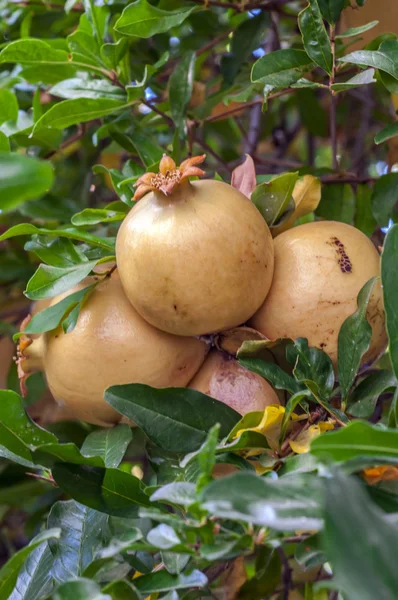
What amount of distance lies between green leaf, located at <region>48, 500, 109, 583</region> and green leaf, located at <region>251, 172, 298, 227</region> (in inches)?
15.7

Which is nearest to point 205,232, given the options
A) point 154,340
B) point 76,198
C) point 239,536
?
point 154,340

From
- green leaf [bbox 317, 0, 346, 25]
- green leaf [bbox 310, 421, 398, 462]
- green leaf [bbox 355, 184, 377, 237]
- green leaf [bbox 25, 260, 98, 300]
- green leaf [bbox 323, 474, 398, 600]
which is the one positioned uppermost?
green leaf [bbox 317, 0, 346, 25]

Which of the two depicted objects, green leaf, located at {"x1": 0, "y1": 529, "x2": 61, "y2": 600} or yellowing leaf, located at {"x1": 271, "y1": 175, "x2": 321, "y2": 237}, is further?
yellowing leaf, located at {"x1": 271, "y1": 175, "x2": 321, "y2": 237}

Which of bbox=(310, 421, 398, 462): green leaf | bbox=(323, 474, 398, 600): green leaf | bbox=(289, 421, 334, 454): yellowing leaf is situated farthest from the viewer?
bbox=(289, 421, 334, 454): yellowing leaf

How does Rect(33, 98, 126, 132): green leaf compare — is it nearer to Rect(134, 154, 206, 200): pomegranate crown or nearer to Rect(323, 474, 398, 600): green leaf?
Rect(134, 154, 206, 200): pomegranate crown

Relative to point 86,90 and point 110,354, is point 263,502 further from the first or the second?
point 86,90

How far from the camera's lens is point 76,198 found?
1.45 m

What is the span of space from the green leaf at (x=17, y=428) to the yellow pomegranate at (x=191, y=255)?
165 millimetres

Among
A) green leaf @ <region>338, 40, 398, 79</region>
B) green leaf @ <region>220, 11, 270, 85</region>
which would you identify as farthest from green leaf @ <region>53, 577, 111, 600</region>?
green leaf @ <region>220, 11, 270, 85</region>

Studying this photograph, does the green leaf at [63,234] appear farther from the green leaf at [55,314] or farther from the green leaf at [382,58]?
the green leaf at [382,58]

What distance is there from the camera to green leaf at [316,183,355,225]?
1092mm

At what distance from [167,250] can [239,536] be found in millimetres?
294

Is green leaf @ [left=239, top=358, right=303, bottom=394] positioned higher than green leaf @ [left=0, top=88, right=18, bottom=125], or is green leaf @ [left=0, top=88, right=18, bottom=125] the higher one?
green leaf @ [left=0, top=88, right=18, bottom=125]

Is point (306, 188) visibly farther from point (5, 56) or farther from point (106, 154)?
point (106, 154)
